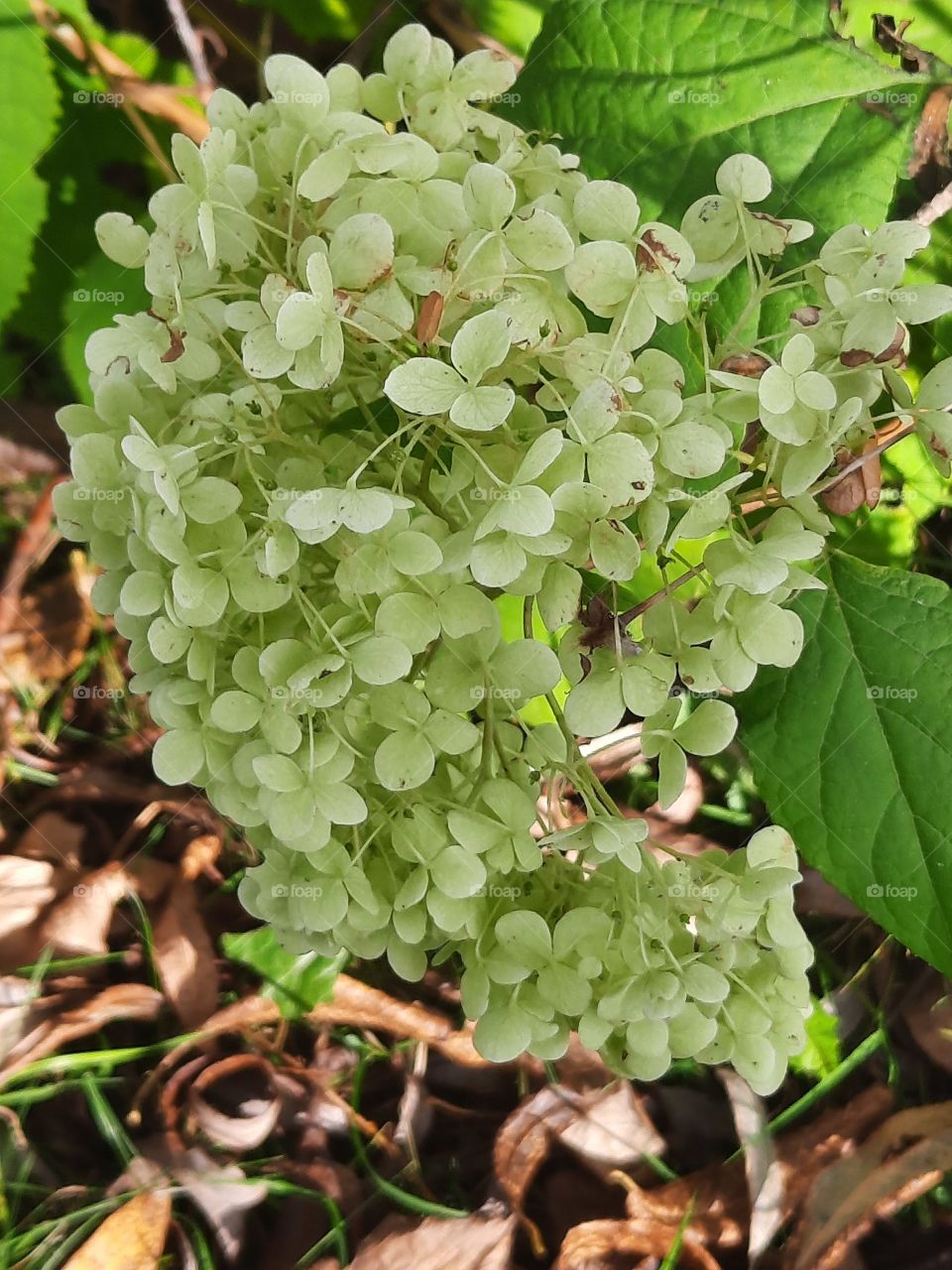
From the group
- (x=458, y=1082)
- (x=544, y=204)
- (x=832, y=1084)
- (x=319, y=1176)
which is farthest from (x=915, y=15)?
(x=319, y=1176)

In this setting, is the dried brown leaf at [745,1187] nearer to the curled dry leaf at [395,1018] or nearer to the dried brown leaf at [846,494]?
the curled dry leaf at [395,1018]

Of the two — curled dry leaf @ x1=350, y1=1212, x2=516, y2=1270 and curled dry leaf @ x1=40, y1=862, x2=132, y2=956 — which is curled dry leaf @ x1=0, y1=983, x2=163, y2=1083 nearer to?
curled dry leaf @ x1=40, y1=862, x2=132, y2=956

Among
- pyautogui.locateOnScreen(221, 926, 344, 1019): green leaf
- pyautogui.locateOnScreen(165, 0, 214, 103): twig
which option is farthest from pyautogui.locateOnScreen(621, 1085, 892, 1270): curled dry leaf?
pyautogui.locateOnScreen(165, 0, 214, 103): twig

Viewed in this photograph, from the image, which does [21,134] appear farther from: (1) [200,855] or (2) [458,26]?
(1) [200,855]

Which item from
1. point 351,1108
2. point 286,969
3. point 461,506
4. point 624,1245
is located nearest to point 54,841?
point 286,969

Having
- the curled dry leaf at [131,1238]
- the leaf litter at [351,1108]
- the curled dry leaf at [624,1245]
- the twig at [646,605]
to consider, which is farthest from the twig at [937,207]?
the curled dry leaf at [131,1238]

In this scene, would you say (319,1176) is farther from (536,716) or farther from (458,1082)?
(536,716)
